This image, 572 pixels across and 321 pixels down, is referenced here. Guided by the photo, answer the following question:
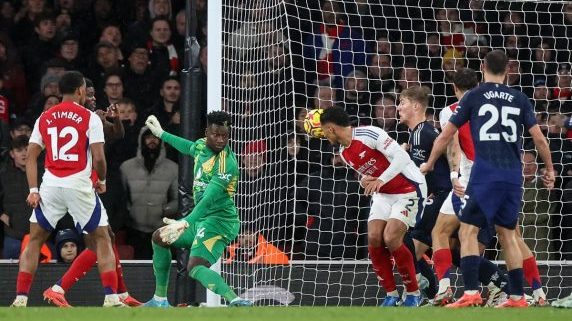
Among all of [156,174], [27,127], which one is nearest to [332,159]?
[156,174]

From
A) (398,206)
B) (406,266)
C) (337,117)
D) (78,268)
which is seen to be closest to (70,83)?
(78,268)

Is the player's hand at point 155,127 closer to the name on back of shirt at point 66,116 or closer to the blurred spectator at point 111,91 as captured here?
the name on back of shirt at point 66,116

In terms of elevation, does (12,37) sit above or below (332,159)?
above

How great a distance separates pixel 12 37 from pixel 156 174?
9.54 feet

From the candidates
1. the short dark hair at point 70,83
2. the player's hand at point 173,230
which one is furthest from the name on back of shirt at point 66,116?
the player's hand at point 173,230

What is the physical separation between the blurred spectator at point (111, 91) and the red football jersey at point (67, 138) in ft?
11.6

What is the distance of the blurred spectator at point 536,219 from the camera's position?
577 inches

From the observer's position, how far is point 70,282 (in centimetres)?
1217

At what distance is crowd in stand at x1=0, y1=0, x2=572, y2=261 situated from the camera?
565 inches

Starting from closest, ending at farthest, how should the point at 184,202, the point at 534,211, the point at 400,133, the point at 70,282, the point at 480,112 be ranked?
1. the point at 480,112
2. the point at 70,282
3. the point at 184,202
4. the point at 534,211
5. the point at 400,133

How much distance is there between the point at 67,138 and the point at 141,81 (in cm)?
425

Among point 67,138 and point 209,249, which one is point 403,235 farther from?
point 67,138

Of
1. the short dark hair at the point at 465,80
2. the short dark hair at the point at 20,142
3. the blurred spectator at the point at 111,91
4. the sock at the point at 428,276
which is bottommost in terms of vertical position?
the sock at the point at 428,276

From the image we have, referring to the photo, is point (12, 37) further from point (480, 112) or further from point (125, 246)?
point (480, 112)
